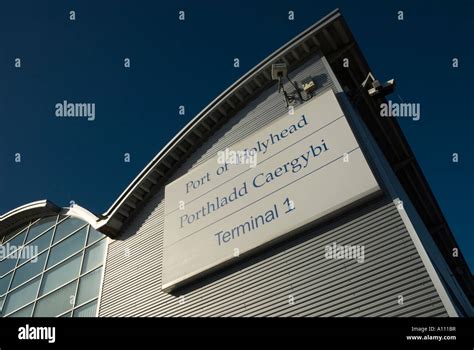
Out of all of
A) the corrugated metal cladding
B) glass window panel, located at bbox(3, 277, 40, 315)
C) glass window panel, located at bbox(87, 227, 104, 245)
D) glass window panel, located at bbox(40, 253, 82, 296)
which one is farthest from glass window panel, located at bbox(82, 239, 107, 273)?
glass window panel, located at bbox(3, 277, 40, 315)

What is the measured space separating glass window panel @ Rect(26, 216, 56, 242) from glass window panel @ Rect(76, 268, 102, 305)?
5063 millimetres

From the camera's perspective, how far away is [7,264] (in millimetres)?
18844

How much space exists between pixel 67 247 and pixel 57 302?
2487mm

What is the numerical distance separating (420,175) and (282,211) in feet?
23.9

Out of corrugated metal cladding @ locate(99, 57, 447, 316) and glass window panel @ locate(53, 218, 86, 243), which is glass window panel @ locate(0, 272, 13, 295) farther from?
corrugated metal cladding @ locate(99, 57, 447, 316)

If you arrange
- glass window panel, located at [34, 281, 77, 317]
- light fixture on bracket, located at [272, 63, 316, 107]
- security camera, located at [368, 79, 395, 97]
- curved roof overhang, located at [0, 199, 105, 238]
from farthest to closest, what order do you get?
1. curved roof overhang, located at [0, 199, 105, 238]
2. glass window panel, located at [34, 281, 77, 317]
3. security camera, located at [368, 79, 395, 97]
4. light fixture on bracket, located at [272, 63, 316, 107]

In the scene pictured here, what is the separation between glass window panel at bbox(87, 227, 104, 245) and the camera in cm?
1530

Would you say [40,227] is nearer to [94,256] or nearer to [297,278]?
[94,256]

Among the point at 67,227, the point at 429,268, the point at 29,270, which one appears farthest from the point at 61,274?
the point at 429,268

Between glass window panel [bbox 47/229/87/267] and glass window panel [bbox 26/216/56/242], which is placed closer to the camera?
glass window panel [bbox 47/229/87/267]

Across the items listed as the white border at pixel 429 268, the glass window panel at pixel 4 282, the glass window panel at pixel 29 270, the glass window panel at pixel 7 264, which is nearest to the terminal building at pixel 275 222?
the white border at pixel 429 268

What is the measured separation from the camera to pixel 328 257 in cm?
895

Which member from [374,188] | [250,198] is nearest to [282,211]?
[250,198]
